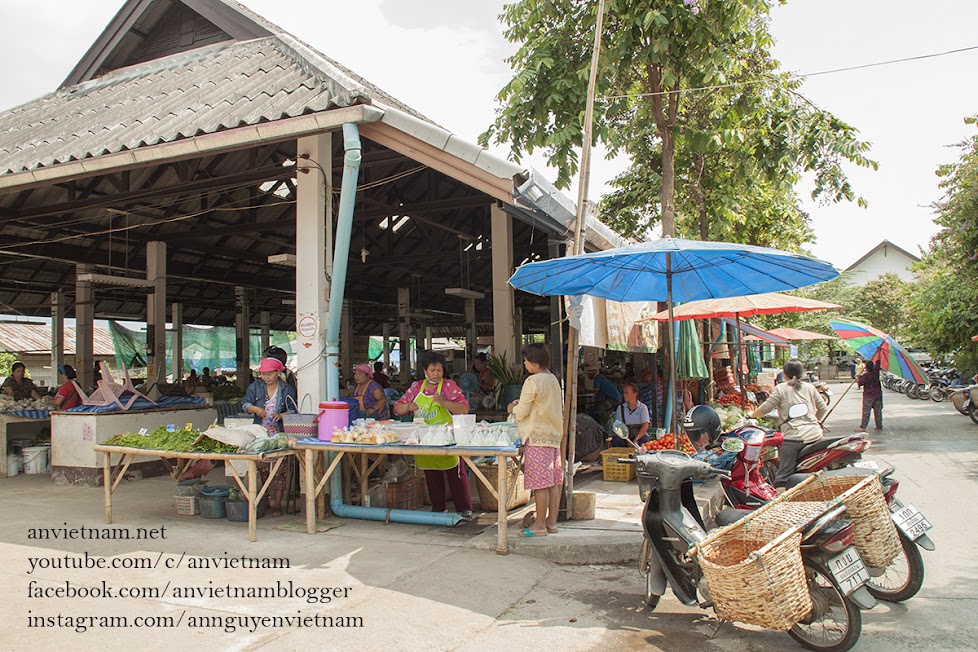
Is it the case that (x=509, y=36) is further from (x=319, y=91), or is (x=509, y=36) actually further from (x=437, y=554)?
(x=437, y=554)

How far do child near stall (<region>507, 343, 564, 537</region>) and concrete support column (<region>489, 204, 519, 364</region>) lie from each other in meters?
5.58

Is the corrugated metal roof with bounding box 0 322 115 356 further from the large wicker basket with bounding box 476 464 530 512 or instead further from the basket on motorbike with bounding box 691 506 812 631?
the basket on motorbike with bounding box 691 506 812 631

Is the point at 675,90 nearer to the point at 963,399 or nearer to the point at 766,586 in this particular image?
the point at 766,586

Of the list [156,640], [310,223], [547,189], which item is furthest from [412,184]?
[156,640]

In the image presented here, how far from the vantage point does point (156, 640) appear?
3852 millimetres

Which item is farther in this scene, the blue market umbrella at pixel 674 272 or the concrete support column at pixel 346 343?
the concrete support column at pixel 346 343

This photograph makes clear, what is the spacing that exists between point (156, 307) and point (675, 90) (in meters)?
10.0

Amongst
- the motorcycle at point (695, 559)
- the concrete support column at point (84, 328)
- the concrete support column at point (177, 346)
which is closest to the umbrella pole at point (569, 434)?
the motorcycle at point (695, 559)

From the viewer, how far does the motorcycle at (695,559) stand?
3480 mm

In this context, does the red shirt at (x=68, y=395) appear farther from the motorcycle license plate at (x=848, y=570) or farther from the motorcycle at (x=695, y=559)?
the motorcycle license plate at (x=848, y=570)

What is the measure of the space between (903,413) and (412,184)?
48.2 ft

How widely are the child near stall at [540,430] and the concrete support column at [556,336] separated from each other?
1.11m

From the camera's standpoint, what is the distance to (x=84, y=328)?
14.6 metres

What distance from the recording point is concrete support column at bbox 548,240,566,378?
21.9 ft
